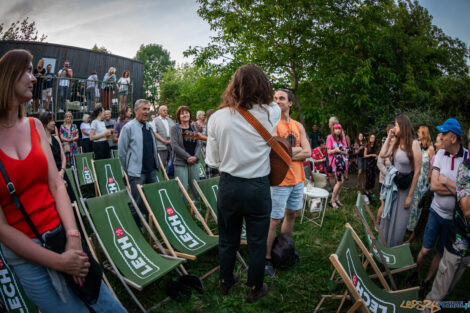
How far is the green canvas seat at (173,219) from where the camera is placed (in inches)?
139

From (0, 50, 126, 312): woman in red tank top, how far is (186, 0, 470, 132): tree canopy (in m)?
8.05

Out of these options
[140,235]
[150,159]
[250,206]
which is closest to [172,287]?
[140,235]

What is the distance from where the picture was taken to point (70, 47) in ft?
39.9

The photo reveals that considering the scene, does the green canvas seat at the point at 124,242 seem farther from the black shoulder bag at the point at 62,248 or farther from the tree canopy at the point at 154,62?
the tree canopy at the point at 154,62

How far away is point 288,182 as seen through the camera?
10.7ft

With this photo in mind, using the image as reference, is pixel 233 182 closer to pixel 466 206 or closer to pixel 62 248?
pixel 62 248

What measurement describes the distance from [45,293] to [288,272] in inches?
109

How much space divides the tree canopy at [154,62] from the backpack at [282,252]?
55.7m

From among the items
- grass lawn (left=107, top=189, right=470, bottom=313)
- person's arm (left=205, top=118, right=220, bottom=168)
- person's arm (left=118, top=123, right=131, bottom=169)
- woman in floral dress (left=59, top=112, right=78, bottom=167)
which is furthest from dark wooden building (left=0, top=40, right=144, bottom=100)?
person's arm (left=205, top=118, right=220, bottom=168)

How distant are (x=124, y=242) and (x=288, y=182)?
6.44 feet

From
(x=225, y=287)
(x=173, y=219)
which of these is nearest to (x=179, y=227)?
(x=173, y=219)

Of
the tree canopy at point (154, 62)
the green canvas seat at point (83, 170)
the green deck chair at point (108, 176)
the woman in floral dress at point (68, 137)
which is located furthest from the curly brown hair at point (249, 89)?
the tree canopy at point (154, 62)

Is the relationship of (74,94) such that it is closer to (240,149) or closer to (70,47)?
(70,47)

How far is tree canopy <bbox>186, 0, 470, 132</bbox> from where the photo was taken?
27.9 feet
